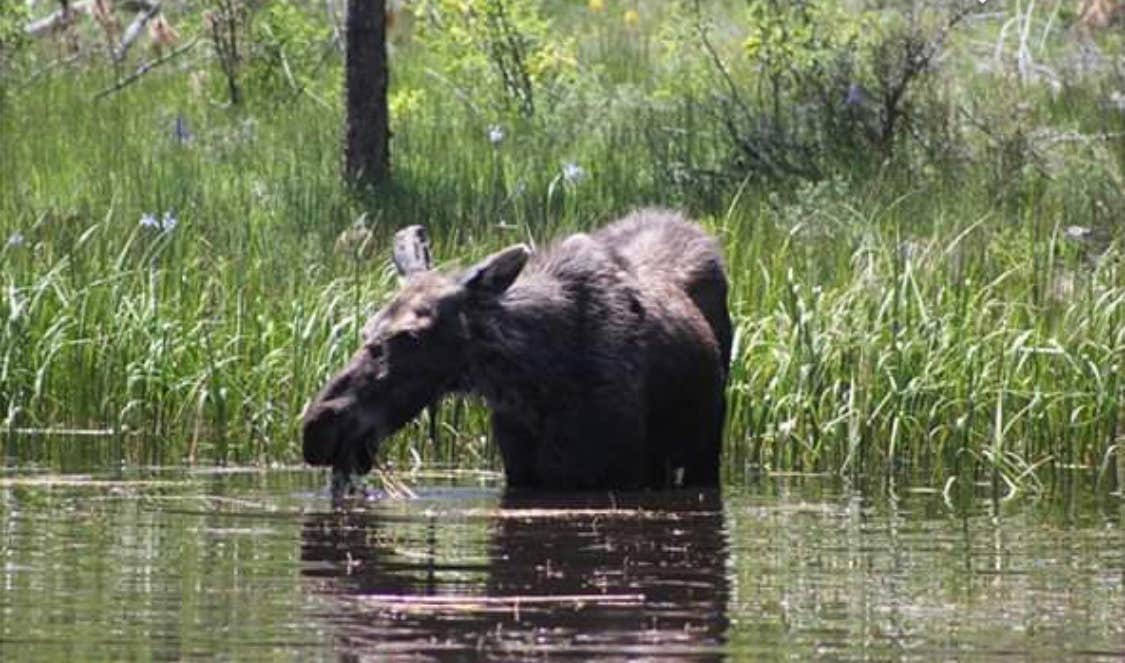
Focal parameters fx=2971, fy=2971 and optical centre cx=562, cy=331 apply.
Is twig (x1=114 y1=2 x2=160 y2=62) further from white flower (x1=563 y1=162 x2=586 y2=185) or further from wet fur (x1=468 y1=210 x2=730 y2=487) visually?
wet fur (x1=468 y1=210 x2=730 y2=487)

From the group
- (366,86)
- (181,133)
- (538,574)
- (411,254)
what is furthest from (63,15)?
(538,574)

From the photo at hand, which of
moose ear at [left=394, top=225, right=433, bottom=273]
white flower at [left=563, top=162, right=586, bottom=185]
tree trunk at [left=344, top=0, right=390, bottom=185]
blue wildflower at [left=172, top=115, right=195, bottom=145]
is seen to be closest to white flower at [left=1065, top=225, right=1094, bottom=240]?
white flower at [left=563, top=162, right=586, bottom=185]

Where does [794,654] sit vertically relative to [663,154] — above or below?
below

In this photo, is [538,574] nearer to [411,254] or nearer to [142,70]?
[411,254]

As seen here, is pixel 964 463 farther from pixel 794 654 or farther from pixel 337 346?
pixel 794 654

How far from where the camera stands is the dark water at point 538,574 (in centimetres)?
693

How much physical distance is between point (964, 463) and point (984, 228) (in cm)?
291

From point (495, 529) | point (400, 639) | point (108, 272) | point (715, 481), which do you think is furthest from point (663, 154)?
point (400, 639)

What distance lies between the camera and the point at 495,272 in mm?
10414

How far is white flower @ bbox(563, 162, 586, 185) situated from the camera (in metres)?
15.8

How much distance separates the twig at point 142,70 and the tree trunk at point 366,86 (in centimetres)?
284

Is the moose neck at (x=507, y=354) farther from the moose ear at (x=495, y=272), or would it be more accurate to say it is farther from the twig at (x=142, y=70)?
the twig at (x=142, y=70)

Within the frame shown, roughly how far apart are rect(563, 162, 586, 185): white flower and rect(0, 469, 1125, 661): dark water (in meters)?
4.98

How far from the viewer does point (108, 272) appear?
498 inches
